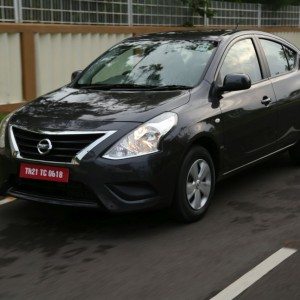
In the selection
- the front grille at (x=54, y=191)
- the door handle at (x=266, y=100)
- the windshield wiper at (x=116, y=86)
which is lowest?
the front grille at (x=54, y=191)

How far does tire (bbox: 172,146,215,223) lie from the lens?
493 centimetres

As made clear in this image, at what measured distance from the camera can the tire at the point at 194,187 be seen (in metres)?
4.93

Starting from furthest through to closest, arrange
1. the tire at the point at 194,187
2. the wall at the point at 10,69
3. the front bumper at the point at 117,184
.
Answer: the wall at the point at 10,69 < the tire at the point at 194,187 < the front bumper at the point at 117,184

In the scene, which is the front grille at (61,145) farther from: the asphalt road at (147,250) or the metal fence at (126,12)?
the metal fence at (126,12)

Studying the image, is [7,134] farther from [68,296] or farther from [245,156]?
[245,156]

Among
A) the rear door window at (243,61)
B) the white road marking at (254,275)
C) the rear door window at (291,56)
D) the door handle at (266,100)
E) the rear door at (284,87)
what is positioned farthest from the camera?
the rear door window at (291,56)

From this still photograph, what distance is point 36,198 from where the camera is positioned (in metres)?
4.89

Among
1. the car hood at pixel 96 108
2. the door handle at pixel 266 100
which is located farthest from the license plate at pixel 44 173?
the door handle at pixel 266 100

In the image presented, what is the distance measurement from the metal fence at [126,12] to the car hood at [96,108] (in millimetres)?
4789

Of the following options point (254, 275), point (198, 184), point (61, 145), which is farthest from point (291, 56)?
point (254, 275)

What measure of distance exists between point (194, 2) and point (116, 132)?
33.7 ft

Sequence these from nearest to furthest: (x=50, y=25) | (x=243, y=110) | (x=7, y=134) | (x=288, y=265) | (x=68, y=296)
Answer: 1. (x=68, y=296)
2. (x=288, y=265)
3. (x=7, y=134)
4. (x=243, y=110)
5. (x=50, y=25)

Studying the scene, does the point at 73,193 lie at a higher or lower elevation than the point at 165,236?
higher

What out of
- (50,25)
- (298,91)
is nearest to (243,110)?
(298,91)
